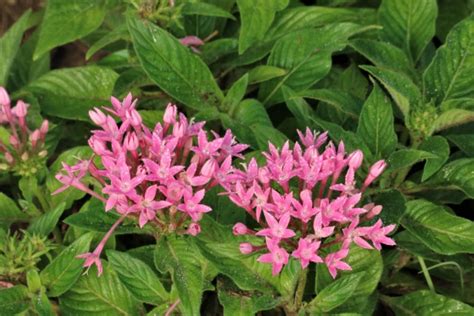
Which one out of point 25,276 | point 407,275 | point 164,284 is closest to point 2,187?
point 25,276

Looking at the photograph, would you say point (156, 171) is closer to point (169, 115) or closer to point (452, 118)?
point (169, 115)

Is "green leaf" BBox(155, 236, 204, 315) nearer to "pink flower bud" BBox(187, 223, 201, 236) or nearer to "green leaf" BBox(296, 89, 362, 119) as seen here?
"pink flower bud" BBox(187, 223, 201, 236)

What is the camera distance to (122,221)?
171 cm

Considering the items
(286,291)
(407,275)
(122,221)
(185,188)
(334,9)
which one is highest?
(334,9)

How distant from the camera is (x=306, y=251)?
58.0 inches

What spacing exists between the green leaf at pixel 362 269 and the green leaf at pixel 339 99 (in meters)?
0.38

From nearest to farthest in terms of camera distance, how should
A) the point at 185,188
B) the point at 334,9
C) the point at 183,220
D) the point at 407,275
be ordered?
the point at 185,188
the point at 183,220
the point at 407,275
the point at 334,9

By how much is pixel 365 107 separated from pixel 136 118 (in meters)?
0.57

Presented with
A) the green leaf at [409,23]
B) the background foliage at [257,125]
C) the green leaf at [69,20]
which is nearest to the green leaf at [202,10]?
the background foliage at [257,125]

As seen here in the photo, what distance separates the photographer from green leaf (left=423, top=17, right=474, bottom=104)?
1.91 m

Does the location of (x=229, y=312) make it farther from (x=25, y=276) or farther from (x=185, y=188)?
(x=25, y=276)

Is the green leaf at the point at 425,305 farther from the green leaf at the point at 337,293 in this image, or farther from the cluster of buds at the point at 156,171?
the cluster of buds at the point at 156,171

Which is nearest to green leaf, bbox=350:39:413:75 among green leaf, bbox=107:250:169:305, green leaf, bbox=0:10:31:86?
green leaf, bbox=107:250:169:305

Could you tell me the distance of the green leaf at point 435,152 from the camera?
1.75 meters
